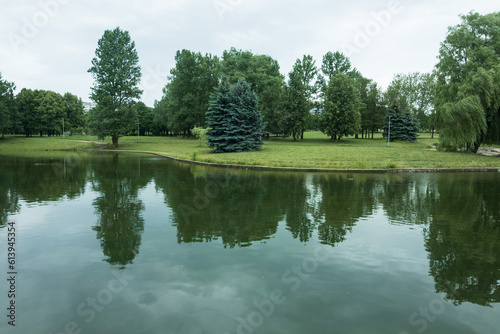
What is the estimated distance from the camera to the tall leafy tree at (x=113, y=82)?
158 feet

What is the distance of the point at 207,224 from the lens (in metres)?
9.12

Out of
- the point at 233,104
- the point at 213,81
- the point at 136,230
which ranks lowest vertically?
the point at 136,230

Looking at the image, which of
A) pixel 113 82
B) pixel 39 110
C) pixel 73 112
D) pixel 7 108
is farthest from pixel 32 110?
pixel 113 82

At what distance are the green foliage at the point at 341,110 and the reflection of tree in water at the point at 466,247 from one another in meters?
39.2

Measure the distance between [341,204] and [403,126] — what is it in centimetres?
4878

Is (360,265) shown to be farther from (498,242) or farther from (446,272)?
(498,242)

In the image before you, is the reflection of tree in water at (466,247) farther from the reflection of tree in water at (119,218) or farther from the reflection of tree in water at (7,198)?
the reflection of tree in water at (7,198)

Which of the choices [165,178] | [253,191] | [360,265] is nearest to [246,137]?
[165,178]

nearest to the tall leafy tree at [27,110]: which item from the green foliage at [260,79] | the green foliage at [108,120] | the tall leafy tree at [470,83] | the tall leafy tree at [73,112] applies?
the tall leafy tree at [73,112]

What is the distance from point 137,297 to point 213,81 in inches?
2282

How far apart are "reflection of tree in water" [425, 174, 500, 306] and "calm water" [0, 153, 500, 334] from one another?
0.04 meters

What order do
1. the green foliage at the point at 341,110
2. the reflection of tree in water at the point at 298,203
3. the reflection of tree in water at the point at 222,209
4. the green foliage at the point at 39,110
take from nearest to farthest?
the reflection of tree in water at the point at 222,209 < the reflection of tree in water at the point at 298,203 < the green foliage at the point at 341,110 < the green foliage at the point at 39,110

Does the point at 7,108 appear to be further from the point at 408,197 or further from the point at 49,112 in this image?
the point at 408,197

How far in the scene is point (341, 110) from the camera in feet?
169
